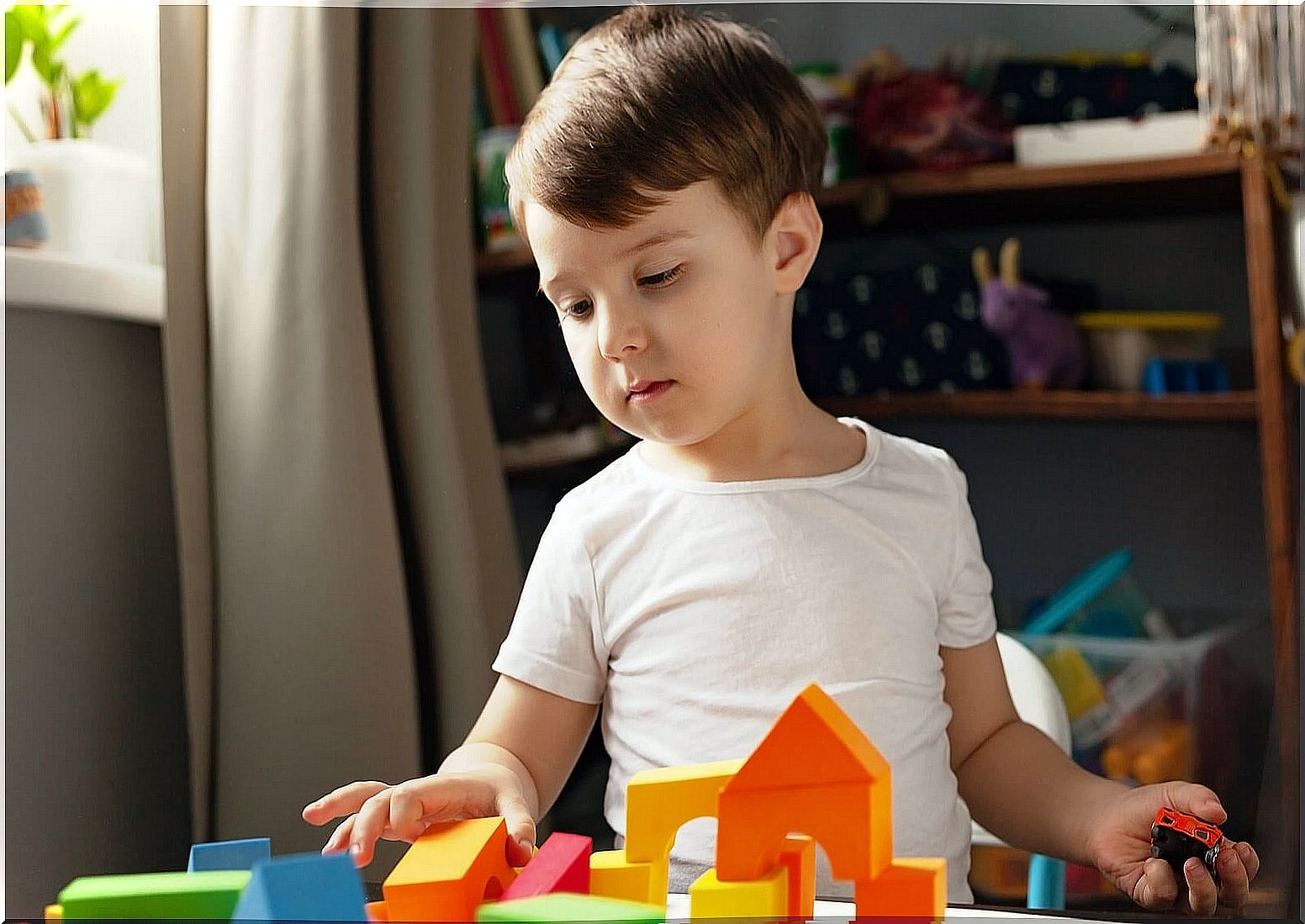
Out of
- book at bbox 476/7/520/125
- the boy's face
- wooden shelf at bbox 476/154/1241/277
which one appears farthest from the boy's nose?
book at bbox 476/7/520/125

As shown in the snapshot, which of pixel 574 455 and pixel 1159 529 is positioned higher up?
pixel 574 455

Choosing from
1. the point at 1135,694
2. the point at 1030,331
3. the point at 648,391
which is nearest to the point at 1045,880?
the point at 648,391

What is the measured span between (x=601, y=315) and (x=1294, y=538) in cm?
82

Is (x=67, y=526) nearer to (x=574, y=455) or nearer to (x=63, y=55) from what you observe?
(x=63, y=55)

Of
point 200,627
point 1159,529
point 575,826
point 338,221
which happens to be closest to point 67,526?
point 200,627

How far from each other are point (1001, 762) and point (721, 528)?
0.52 ft

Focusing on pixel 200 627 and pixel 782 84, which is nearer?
pixel 782 84

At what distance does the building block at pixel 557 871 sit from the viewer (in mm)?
270

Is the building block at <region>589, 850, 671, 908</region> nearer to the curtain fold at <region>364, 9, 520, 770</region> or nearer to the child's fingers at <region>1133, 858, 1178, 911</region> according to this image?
the child's fingers at <region>1133, 858, 1178, 911</region>

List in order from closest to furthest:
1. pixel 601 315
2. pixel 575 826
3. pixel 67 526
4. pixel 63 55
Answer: pixel 601 315, pixel 67 526, pixel 63 55, pixel 575 826

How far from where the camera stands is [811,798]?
259mm

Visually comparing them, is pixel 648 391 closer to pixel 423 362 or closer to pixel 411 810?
pixel 411 810

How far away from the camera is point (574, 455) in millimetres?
1029

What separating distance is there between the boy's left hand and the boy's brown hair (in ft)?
0.86
